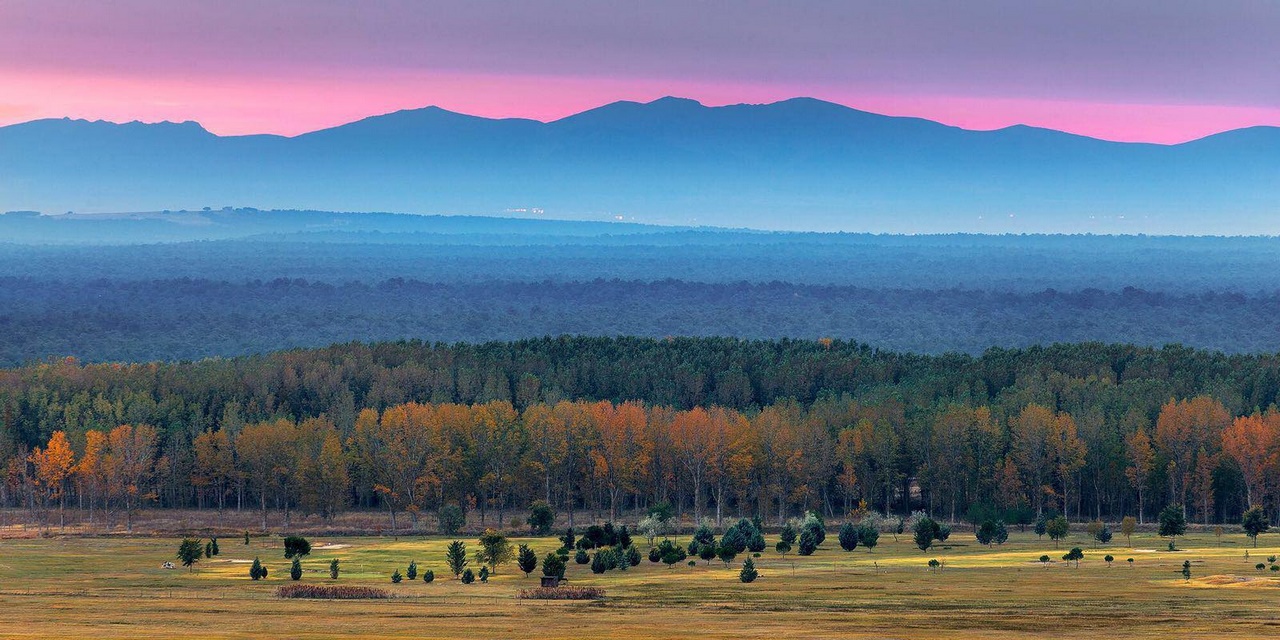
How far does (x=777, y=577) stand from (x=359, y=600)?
25799 millimetres

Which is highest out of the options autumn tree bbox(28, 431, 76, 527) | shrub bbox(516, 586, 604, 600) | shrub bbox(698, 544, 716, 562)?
autumn tree bbox(28, 431, 76, 527)

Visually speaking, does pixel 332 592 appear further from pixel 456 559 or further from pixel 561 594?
pixel 561 594

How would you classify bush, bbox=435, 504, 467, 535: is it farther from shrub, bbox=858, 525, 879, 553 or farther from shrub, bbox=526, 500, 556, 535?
shrub, bbox=858, 525, 879, 553

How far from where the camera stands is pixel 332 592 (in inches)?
3649

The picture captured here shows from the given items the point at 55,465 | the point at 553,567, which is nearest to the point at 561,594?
the point at 553,567

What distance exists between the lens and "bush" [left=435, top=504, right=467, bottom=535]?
128750 mm

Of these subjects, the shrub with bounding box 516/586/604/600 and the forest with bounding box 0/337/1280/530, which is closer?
the shrub with bounding box 516/586/604/600

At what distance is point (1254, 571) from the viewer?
9575 centimetres

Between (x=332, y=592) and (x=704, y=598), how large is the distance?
70.7 feet

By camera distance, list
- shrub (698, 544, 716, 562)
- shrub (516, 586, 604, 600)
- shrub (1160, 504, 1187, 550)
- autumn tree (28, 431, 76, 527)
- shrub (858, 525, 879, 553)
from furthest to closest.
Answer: autumn tree (28, 431, 76, 527) → shrub (1160, 504, 1187, 550) → shrub (858, 525, 879, 553) → shrub (698, 544, 716, 562) → shrub (516, 586, 604, 600)

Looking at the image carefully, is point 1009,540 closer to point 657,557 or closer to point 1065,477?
point 1065,477

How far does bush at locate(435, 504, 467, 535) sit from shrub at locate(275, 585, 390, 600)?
1344 inches

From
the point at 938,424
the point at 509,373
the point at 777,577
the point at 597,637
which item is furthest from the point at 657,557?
the point at 509,373

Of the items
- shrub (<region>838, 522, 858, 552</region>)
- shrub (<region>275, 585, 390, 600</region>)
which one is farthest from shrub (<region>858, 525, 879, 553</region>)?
shrub (<region>275, 585, 390, 600</region>)
